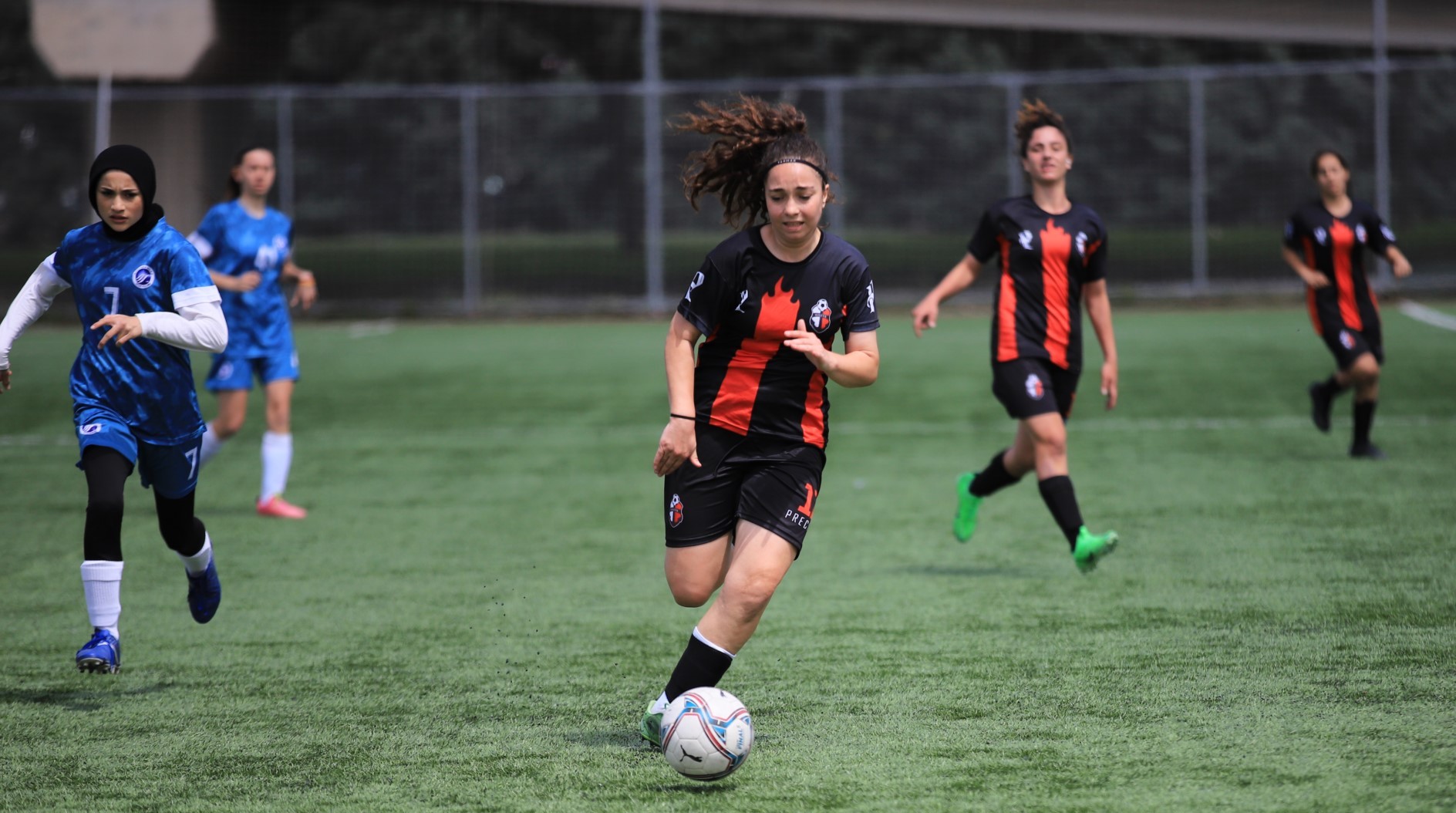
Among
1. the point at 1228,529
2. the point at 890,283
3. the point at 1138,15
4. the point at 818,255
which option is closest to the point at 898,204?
the point at 890,283

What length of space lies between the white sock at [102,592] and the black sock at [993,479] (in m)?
4.07

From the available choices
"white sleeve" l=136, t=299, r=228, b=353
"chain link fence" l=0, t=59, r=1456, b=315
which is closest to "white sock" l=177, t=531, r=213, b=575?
"white sleeve" l=136, t=299, r=228, b=353

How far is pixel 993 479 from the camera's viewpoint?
24.9ft

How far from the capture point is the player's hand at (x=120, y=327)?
5.05m

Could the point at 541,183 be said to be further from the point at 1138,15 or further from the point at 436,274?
the point at 1138,15

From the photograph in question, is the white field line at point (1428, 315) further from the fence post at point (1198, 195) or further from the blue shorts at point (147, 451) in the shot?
the blue shorts at point (147, 451)

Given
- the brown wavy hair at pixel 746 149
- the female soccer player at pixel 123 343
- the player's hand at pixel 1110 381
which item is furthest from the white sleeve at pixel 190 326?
the player's hand at pixel 1110 381

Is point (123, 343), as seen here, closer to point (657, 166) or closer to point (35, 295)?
point (35, 295)

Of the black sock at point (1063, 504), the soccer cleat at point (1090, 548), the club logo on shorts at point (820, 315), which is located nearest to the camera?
the club logo on shorts at point (820, 315)

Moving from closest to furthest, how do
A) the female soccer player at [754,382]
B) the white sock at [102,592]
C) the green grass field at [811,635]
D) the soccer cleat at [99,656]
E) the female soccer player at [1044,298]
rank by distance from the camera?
the green grass field at [811,635] → the female soccer player at [754,382] → the soccer cleat at [99,656] → the white sock at [102,592] → the female soccer player at [1044,298]

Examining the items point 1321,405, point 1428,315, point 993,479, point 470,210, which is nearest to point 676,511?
point 993,479

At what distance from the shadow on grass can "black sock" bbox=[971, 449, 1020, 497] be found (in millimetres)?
3957

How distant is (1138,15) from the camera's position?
26.5m

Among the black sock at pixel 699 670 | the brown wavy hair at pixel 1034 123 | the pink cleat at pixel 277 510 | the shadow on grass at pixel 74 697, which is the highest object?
the brown wavy hair at pixel 1034 123
